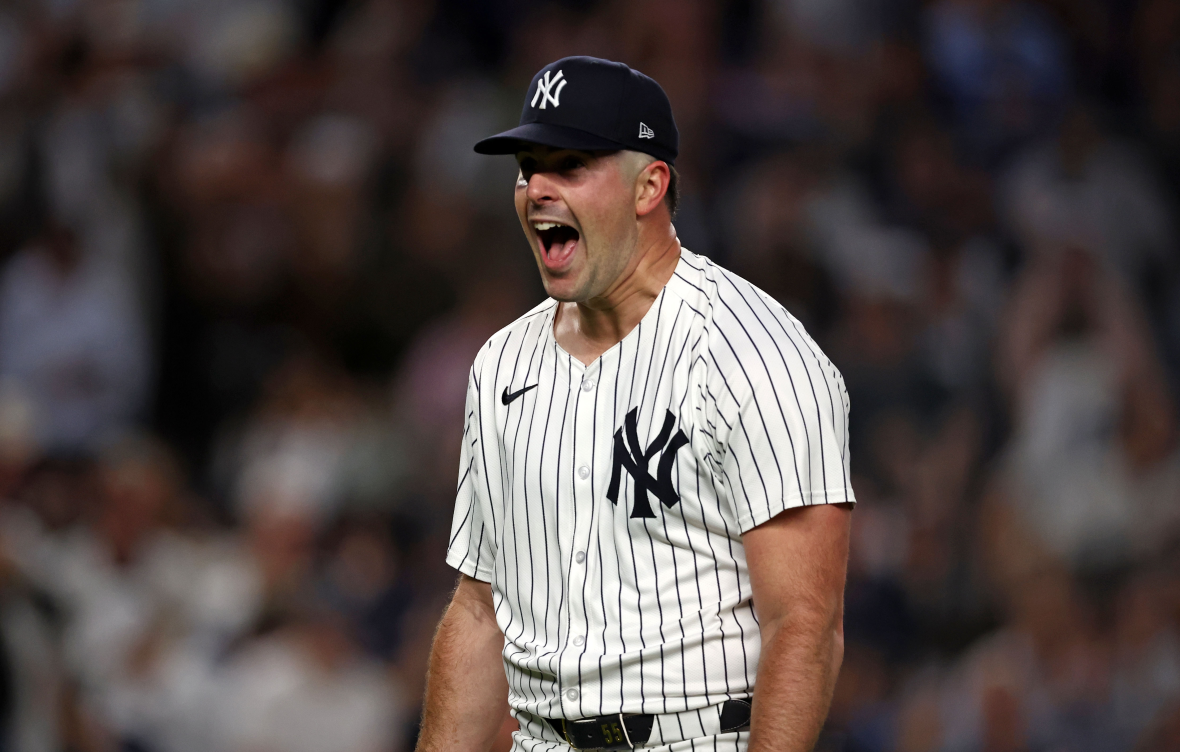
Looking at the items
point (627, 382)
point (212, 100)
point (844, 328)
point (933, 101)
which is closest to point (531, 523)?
point (627, 382)

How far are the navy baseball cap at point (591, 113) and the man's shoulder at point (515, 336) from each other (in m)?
0.38

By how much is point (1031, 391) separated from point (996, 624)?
1.03 meters

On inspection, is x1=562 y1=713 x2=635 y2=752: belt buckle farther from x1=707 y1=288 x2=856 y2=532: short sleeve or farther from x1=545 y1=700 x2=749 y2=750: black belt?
x1=707 y1=288 x2=856 y2=532: short sleeve

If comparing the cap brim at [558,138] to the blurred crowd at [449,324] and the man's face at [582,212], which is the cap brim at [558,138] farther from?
the blurred crowd at [449,324]

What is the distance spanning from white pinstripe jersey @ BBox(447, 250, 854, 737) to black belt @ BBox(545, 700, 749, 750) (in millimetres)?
18

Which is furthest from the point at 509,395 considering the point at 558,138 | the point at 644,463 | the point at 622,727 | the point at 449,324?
the point at 449,324

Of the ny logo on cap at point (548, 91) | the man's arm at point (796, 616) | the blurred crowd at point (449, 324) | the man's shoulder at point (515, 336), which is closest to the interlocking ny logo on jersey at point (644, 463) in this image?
the man's arm at point (796, 616)

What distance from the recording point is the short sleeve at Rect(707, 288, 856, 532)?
204 centimetres

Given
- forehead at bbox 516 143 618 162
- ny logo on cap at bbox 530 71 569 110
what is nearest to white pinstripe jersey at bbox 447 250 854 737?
forehead at bbox 516 143 618 162

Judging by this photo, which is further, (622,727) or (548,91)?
(548,91)

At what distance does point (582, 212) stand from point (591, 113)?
17 cm

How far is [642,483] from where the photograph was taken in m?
2.18

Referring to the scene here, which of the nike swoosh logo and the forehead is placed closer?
the forehead

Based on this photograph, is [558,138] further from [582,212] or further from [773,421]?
[773,421]
